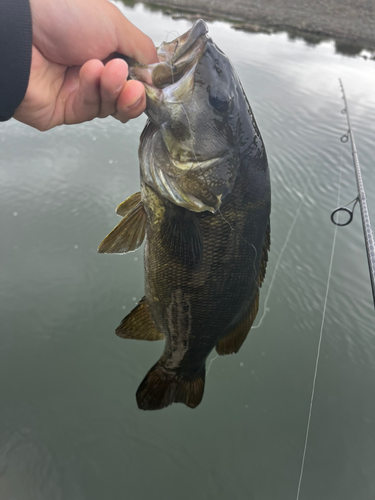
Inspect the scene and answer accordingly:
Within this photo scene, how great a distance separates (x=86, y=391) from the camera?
8.54 feet

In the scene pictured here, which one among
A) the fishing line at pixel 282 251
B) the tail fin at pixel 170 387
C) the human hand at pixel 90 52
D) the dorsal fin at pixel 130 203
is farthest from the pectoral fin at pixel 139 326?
the fishing line at pixel 282 251

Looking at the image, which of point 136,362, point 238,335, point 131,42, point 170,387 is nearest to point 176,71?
point 131,42

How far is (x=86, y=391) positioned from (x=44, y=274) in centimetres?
127

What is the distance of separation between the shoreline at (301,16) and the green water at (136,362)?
35.0ft

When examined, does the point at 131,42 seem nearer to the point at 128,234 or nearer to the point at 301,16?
the point at 128,234

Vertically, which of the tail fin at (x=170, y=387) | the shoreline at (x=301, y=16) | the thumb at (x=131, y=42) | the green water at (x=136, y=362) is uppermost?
the shoreline at (x=301, y=16)

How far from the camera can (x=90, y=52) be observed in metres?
1.12

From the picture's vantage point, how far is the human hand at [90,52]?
1.00 meters

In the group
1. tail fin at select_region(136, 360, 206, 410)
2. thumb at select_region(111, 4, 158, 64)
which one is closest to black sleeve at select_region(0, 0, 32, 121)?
thumb at select_region(111, 4, 158, 64)

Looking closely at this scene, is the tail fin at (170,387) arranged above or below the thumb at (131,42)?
below

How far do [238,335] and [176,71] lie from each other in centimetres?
127

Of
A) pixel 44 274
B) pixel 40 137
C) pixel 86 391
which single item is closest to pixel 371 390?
pixel 86 391

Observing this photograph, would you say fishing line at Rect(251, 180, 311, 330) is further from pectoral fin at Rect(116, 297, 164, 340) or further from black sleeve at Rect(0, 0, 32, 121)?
black sleeve at Rect(0, 0, 32, 121)

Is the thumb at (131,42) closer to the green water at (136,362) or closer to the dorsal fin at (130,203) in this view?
the dorsal fin at (130,203)
